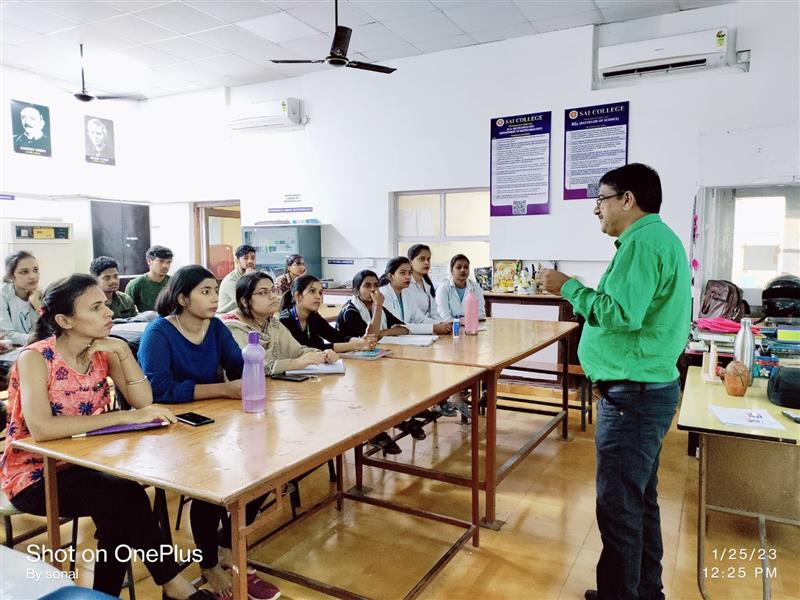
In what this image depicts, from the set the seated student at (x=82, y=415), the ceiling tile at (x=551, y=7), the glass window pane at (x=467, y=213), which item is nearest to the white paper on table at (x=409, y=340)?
the seated student at (x=82, y=415)

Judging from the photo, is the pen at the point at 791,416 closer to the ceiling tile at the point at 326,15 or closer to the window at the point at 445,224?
the window at the point at 445,224

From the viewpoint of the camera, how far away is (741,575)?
7.66ft

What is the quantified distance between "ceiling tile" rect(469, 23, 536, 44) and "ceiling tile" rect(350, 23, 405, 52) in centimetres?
73

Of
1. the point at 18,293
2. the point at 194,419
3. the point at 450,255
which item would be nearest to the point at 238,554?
the point at 194,419

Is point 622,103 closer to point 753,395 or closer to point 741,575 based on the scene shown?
point 753,395

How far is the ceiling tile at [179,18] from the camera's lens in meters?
4.75

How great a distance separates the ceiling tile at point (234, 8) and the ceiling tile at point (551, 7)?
2108 millimetres

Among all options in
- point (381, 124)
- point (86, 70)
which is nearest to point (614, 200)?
point (381, 124)

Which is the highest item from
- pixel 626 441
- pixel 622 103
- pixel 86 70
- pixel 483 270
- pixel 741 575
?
pixel 86 70

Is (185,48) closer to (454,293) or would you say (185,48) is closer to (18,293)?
(18,293)

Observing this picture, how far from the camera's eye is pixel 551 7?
15.5 feet

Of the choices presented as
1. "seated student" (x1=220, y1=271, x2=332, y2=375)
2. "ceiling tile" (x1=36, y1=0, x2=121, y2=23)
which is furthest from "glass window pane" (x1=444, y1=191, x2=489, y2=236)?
"seated student" (x1=220, y1=271, x2=332, y2=375)

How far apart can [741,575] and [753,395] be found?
74 centimetres

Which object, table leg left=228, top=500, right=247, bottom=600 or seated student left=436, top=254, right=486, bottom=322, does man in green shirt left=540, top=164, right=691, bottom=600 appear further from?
seated student left=436, top=254, right=486, bottom=322
